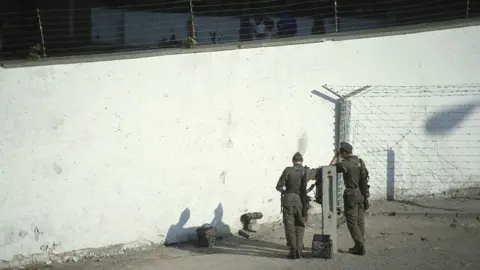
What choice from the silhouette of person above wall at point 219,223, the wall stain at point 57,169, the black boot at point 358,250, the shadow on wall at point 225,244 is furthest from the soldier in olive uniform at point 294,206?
the wall stain at point 57,169

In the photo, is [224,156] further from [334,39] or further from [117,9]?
[117,9]

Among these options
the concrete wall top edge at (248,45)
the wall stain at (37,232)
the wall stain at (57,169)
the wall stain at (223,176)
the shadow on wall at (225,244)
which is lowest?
the shadow on wall at (225,244)

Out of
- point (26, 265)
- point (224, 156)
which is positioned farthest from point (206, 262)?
point (26, 265)

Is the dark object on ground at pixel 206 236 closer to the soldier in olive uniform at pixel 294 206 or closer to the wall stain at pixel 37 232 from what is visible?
the soldier in olive uniform at pixel 294 206

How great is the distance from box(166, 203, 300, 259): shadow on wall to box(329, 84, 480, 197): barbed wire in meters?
3.02

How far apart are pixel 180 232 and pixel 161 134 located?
1762mm

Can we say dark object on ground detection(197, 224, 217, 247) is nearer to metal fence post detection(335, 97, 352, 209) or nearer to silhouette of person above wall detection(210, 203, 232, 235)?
silhouette of person above wall detection(210, 203, 232, 235)

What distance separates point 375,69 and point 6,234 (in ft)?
24.1

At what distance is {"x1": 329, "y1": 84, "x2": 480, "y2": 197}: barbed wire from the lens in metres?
10.2

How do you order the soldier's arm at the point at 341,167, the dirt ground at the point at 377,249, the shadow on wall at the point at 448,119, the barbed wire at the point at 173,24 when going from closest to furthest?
the dirt ground at the point at 377,249
the soldier's arm at the point at 341,167
the shadow on wall at the point at 448,119
the barbed wire at the point at 173,24

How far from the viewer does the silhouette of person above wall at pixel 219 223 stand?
897 centimetres

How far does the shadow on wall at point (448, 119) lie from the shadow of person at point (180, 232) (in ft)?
17.8

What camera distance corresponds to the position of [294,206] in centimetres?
768

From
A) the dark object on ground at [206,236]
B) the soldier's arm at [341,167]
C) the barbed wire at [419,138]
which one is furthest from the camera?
the barbed wire at [419,138]
